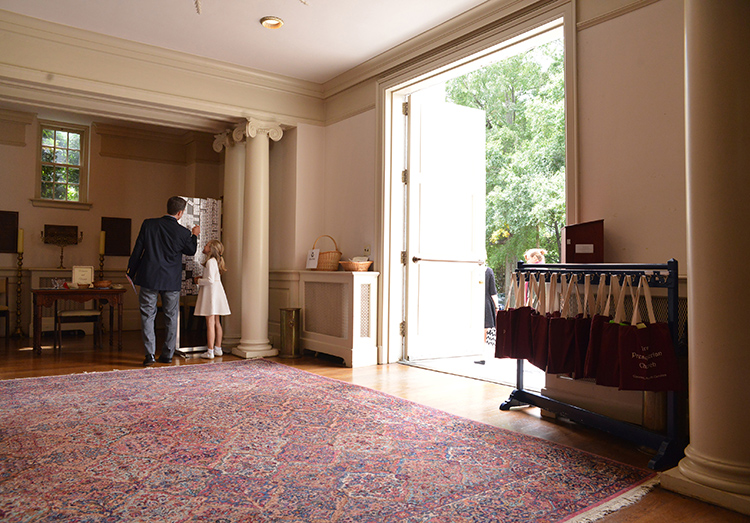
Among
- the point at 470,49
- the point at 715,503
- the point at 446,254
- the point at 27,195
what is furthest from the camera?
the point at 27,195

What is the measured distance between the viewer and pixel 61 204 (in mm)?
7988

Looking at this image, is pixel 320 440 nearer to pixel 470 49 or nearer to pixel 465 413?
pixel 465 413

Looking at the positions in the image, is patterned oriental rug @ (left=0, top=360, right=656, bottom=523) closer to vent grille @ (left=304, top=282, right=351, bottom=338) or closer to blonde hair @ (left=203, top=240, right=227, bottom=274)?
vent grille @ (left=304, top=282, right=351, bottom=338)

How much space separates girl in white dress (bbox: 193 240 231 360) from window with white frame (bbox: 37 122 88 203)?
3.58 m

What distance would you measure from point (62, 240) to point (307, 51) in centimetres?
495

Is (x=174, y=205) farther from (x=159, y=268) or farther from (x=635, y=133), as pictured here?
(x=635, y=133)

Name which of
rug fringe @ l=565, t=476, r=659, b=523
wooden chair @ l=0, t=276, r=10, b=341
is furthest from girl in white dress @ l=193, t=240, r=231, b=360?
rug fringe @ l=565, t=476, r=659, b=523

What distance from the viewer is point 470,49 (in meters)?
4.68

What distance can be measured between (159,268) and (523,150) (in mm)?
10118

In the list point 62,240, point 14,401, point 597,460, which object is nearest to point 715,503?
point 597,460

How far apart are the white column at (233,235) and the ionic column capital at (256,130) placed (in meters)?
0.30

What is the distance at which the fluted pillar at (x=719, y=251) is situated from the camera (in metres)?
2.23

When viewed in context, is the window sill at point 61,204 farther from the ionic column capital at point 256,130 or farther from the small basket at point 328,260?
the small basket at point 328,260

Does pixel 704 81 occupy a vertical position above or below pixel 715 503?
above
